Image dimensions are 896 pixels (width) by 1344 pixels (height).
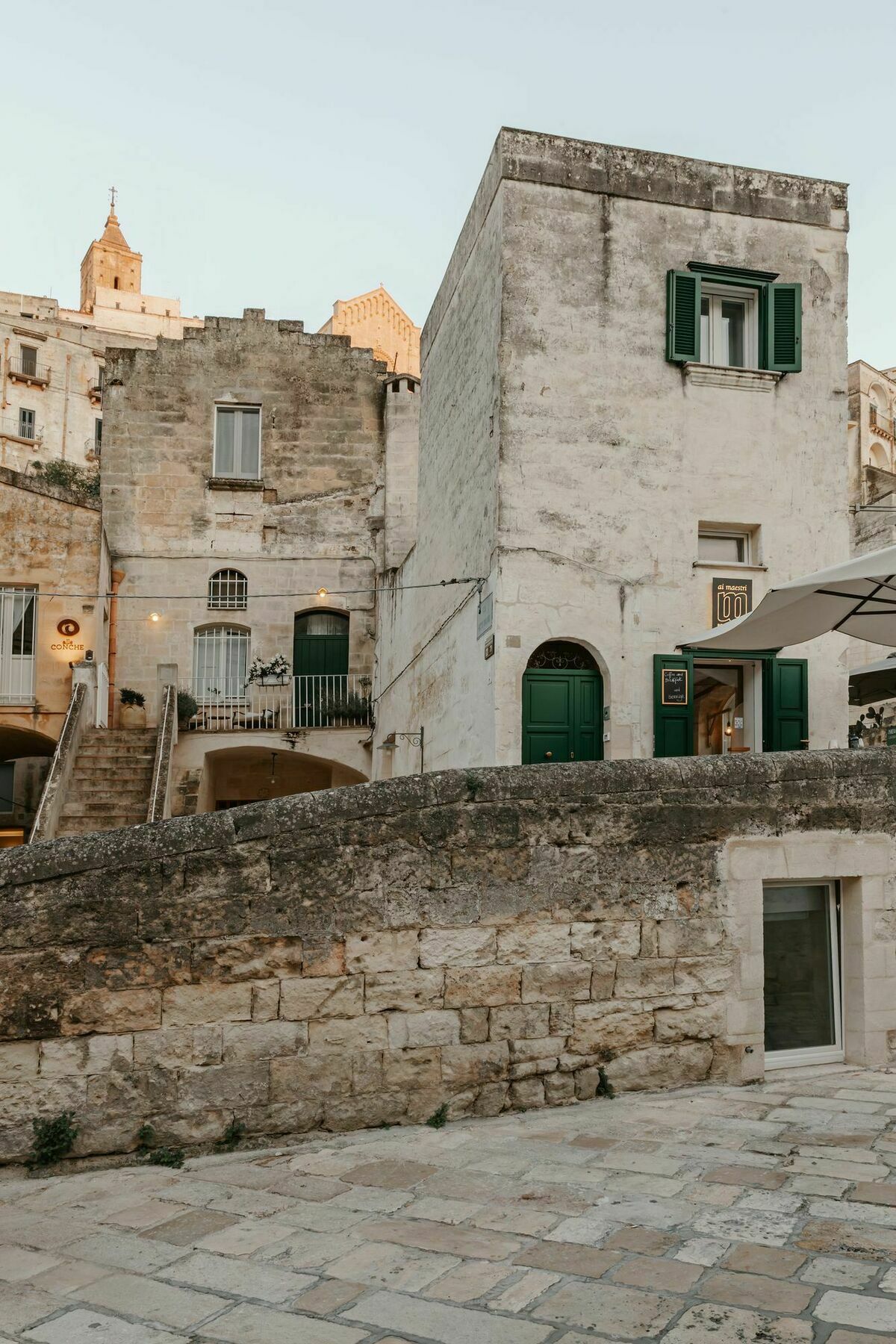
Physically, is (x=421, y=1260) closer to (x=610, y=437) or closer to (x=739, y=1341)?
(x=739, y=1341)

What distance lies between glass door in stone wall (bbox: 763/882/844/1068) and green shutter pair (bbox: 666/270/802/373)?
7.49 m

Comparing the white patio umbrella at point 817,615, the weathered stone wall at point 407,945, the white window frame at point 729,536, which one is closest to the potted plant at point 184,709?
the white window frame at point 729,536

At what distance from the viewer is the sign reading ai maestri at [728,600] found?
1210cm

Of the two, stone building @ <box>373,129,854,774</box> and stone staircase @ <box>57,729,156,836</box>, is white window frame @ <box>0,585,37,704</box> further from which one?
stone building @ <box>373,129,854,774</box>

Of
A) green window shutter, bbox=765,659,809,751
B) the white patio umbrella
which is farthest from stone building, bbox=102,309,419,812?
the white patio umbrella

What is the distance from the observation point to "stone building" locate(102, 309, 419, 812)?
20000 millimetres

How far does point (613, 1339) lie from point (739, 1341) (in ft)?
1.16

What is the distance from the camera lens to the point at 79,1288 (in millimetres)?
3697

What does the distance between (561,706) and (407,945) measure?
6.37 metres

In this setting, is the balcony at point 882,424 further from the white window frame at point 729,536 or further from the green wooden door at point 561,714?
the green wooden door at point 561,714

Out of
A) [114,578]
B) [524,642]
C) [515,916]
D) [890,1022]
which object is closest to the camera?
[515,916]

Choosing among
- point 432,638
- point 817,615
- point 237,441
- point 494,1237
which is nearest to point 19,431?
point 237,441

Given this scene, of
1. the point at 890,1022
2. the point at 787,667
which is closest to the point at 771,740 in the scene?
the point at 787,667

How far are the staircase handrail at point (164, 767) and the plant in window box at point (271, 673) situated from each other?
329 cm
